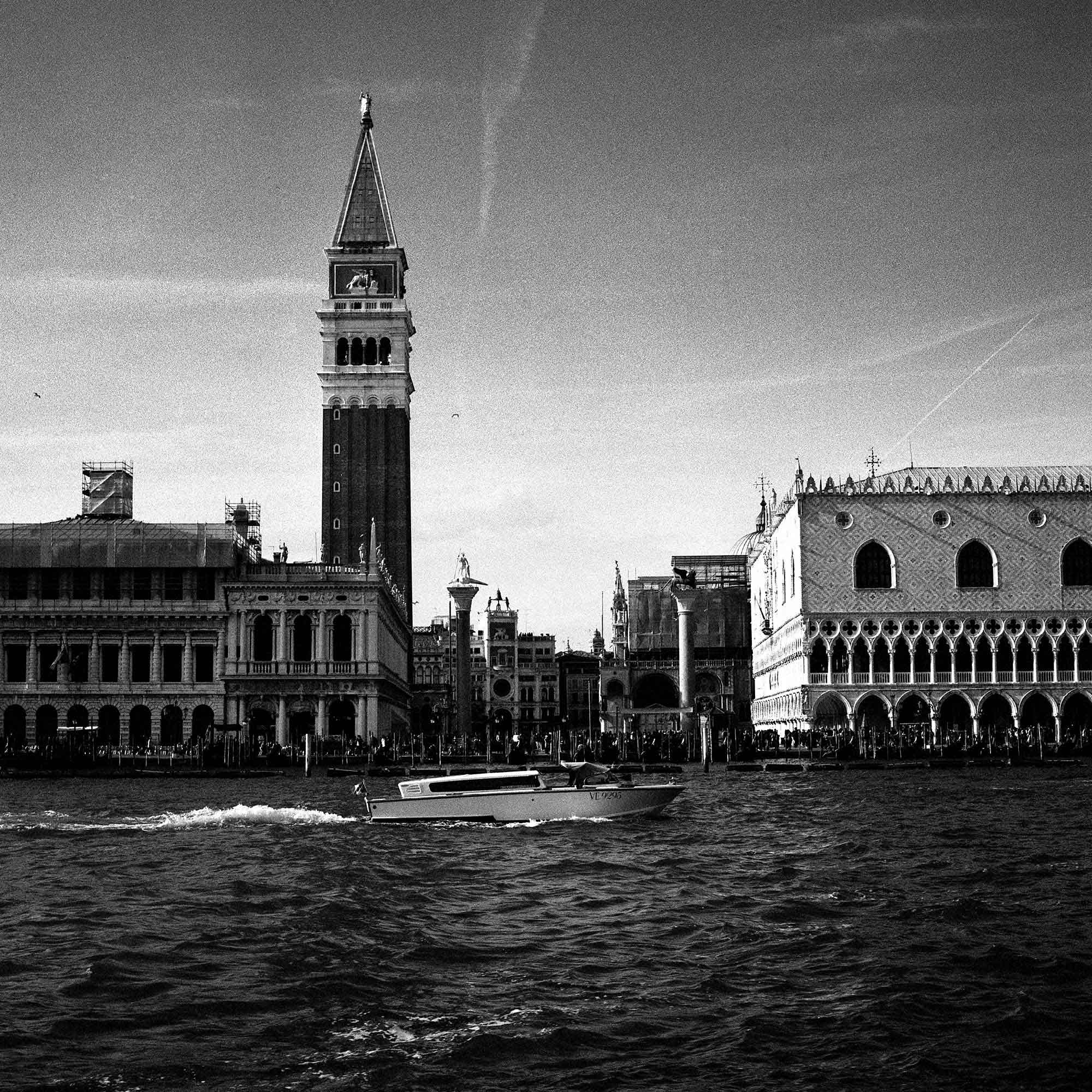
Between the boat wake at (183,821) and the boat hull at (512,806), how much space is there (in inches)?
54.5

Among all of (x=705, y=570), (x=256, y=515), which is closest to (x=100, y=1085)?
(x=256, y=515)

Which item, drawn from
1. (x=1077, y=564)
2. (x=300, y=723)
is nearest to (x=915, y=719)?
(x=1077, y=564)

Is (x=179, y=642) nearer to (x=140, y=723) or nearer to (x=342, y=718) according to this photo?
(x=140, y=723)

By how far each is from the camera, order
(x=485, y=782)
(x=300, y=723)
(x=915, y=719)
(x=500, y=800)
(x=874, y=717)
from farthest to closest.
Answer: (x=874, y=717) < (x=915, y=719) < (x=300, y=723) < (x=485, y=782) < (x=500, y=800)

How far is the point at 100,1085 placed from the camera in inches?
447

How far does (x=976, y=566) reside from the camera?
76000 mm

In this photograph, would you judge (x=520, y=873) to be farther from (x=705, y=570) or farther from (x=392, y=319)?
(x=705, y=570)

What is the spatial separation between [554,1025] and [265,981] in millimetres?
3465

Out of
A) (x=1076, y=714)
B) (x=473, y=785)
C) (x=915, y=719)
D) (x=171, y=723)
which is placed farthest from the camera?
(x=915, y=719)

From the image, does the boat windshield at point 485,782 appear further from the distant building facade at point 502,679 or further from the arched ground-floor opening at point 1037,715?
the distant building facade at point 502,679

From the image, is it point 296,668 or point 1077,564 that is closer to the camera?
point 296,668

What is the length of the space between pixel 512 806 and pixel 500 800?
288mm

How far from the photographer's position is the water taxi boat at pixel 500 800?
32.0m

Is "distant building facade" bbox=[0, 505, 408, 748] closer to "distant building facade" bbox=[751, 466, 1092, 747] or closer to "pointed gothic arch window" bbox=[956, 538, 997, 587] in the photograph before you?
"distant building facade" bbox=[751, 466, 1092, 747]
